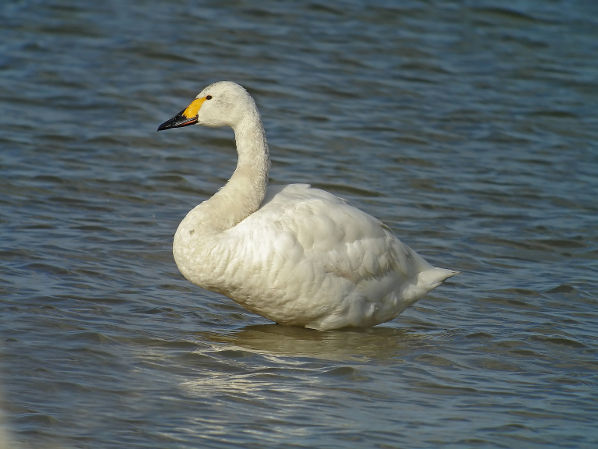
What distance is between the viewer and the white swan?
6426mm

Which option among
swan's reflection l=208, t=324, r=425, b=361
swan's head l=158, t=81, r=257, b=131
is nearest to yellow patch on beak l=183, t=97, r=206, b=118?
swan's head l=158, t=81, r=257, b=131

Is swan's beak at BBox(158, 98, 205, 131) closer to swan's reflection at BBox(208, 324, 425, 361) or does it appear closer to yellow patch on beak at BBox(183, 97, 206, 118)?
yellow patch on beak at BBox(183, 97, 206, 118)

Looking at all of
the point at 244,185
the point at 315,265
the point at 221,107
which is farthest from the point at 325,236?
the point at 221,107

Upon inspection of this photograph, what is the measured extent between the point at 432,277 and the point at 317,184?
306 centimetres

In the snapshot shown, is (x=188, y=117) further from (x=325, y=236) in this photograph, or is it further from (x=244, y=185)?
(x=325, y=236)

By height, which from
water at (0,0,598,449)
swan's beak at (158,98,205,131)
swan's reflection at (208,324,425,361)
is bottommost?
swan's reflection at (208,324,425,361)

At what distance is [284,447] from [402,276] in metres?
2.49

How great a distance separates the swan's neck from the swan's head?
2.1 inches

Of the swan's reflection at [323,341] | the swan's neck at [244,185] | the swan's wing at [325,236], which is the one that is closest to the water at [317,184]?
the swan's reflection at [323,341]

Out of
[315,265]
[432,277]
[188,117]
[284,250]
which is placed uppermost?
[188,117]

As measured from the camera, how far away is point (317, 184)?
1015cm

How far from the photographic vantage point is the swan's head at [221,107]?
693 cm

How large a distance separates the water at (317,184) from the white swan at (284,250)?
0.23 meters

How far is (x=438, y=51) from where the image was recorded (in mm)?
14312
